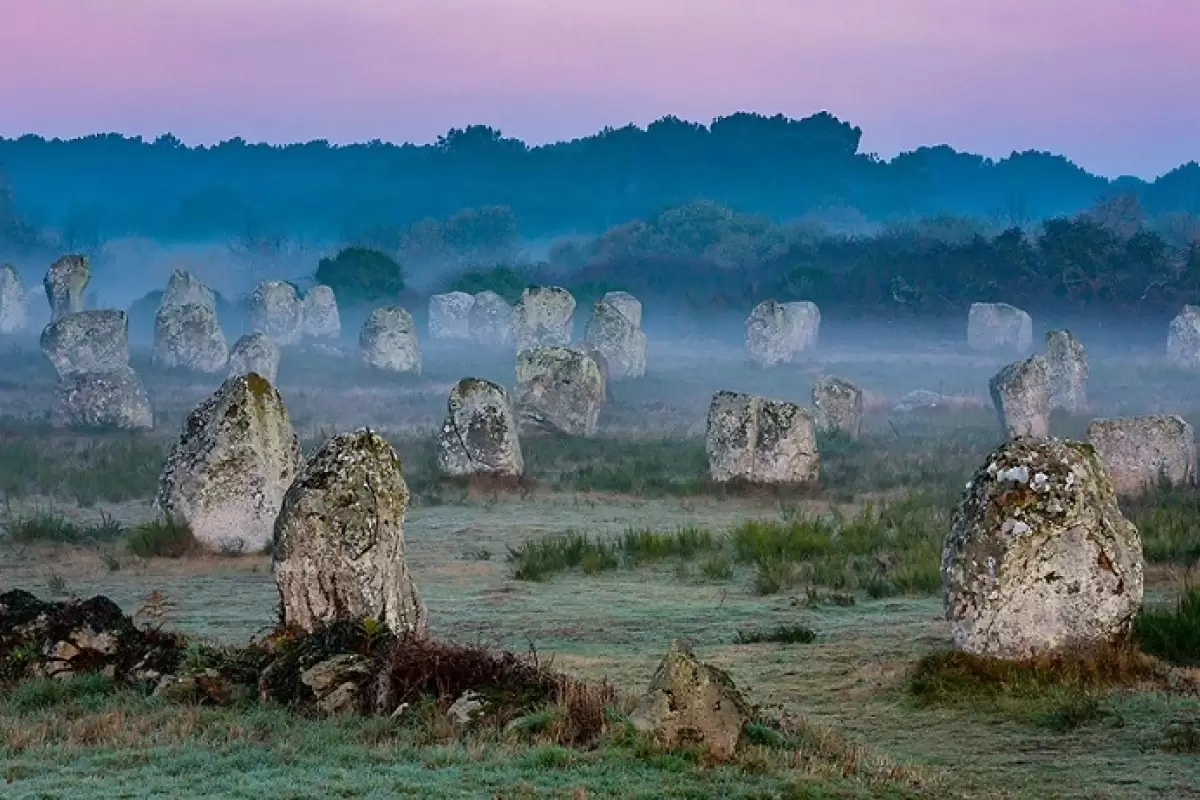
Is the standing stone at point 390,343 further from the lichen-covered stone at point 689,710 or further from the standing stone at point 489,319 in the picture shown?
the lichen-covered stone at point 689,710

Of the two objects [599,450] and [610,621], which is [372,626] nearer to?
[610,621]

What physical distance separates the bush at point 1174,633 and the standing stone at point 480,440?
1597cm

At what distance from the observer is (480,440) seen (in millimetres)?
27328

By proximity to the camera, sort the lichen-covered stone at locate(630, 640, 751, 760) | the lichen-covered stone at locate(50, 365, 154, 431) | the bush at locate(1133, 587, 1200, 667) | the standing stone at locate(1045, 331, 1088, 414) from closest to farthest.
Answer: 1. the lichen-covered stone at locate(630, 640, 751, 760)
2. the bush at locate(1133, 587, 1200, 667)
3. the lichen-covered stone at locate(50, 365, 154, 431)
4. the standing stone at locate(1045, 331, 1088, 414)

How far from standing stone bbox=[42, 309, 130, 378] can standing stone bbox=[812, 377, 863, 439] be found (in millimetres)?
20841

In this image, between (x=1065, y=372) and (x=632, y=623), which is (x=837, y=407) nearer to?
(x=1065, y=372)

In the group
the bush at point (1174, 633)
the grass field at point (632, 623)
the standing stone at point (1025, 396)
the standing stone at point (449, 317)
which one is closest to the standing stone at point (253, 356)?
the grass field at point (632, 623)

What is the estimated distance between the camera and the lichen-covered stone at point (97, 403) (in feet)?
114

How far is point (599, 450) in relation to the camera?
33.1m

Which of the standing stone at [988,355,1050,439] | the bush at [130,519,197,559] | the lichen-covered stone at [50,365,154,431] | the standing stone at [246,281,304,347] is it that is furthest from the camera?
the standing stone at [246,281,304,347]

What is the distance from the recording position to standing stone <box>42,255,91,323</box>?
5400 cm

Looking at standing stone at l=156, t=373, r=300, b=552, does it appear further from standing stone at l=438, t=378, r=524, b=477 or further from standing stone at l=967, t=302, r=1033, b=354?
standing stone at l=967, t=302, r=1033, b=354

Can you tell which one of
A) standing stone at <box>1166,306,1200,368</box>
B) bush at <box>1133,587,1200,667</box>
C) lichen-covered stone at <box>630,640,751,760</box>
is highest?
standing stone at <box>1166,306,1200,368</box>

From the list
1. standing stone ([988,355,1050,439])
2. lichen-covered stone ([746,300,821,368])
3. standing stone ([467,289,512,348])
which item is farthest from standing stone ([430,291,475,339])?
standing stone ([988,355,1050,439])
